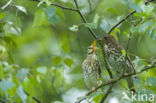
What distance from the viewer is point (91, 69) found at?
18.0ft

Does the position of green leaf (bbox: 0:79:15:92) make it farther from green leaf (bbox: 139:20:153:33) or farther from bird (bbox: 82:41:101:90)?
green leaf (bbox: 139:20:153:33)

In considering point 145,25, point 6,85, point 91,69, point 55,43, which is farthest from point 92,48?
point 55,43

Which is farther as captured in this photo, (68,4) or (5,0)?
(68,4)

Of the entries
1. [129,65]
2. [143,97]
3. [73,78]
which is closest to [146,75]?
[143,97]

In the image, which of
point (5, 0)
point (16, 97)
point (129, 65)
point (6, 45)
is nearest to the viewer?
point (5, 0)

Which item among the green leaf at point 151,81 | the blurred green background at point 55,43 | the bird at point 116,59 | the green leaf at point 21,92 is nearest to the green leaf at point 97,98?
the blurred green background at point 55,43

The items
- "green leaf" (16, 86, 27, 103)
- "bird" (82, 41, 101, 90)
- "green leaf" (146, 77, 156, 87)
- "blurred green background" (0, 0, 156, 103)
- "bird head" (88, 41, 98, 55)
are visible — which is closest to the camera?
"green leaf" (146, 77, 156, 87)

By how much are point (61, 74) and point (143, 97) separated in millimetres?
3500

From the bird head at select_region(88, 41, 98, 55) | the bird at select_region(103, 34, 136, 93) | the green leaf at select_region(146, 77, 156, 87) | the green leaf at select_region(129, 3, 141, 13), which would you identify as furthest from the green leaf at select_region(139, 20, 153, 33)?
the bird at select_region(103, 34, 136, 93)

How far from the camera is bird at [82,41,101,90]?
5.40 meters

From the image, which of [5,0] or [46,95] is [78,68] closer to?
[46,95]

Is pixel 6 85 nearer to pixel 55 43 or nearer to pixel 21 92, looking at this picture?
pixel 21 92

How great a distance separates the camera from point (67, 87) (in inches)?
321

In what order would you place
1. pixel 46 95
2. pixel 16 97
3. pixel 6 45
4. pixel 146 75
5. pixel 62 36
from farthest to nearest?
pixel 62 36
pixel 46 95
pixel 6 45
pixel 16 97
pixel 146 75
